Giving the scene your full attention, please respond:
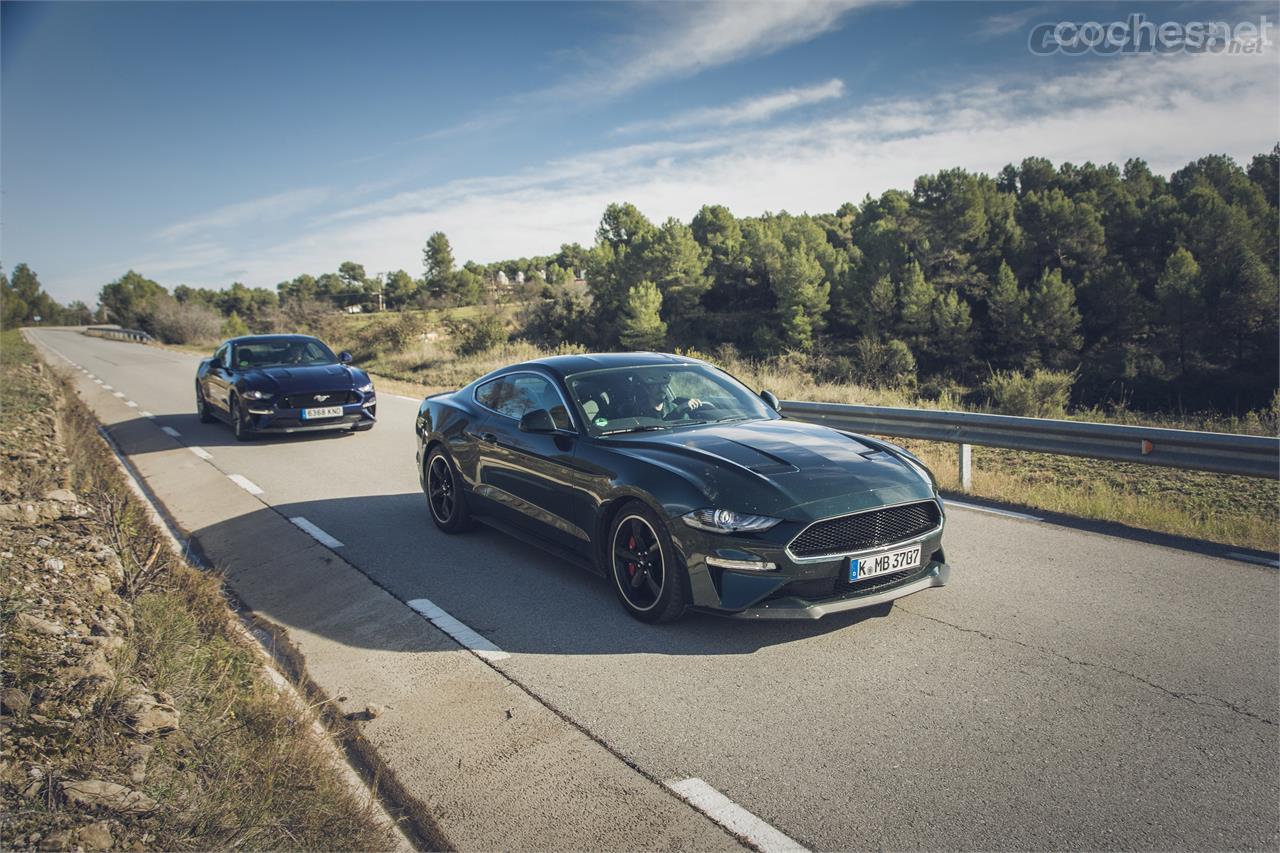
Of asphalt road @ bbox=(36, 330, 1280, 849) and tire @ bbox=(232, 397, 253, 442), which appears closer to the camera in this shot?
asphalt road @ bbox=(36, 330, 1280, 849)

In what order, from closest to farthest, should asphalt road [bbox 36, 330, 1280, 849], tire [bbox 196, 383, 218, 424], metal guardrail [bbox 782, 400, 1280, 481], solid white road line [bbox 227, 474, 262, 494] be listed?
1. asphalt road [bbox 36, 330, 1280, 849]
2. metal guardrail [bbox 782, 400, 1280, 481]
3. solid white road line [bbox 227, 474, 262, 494]
4. tire [bbox 196, 383, 218, 424]

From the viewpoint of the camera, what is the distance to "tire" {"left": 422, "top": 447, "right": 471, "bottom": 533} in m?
7.04

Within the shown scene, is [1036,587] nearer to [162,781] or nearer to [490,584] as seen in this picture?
[490,584]

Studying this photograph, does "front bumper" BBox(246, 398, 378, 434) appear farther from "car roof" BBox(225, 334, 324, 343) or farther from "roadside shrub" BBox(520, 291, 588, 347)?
"roadside shrub" BBox(520, 291, 588, 347)

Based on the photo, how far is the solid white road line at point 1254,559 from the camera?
19.2ft

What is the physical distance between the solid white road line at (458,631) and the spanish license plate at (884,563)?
193cm

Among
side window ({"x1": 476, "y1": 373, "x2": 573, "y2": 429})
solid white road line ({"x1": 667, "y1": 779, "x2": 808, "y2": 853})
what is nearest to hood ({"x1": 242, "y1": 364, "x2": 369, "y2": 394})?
side window ({"x1": 476, "y1": 373, "x2": 573, "y2": 429})

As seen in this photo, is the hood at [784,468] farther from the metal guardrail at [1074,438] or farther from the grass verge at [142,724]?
the metal guardrail at [1074,438]

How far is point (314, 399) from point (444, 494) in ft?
20.7

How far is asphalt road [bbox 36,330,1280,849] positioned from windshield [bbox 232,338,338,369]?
8286 mm

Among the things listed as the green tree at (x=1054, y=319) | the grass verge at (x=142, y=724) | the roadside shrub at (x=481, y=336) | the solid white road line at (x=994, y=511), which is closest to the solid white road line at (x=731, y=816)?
the grass verge at (x=142, y=724)

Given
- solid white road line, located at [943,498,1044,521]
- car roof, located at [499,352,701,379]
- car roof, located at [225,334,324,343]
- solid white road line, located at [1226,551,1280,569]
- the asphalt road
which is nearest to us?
the asphalt road

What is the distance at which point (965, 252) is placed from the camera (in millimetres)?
55156

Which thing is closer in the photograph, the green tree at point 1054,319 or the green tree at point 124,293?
the green tree at point 1054,319
